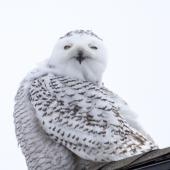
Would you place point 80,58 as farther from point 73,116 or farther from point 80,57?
point 73,116

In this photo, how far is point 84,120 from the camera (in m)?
5.40

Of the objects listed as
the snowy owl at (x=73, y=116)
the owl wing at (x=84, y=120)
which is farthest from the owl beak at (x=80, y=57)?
the owl wing at (x=84, y=120)

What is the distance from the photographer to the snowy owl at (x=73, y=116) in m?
5.24

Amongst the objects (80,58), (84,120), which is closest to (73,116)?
(84,120)

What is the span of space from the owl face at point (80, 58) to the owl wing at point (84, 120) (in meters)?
0.14

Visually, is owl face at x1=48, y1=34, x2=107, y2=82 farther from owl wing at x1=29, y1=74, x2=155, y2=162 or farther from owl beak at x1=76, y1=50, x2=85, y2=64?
owl wing at x1=29, y1=74, x2=155, y2=162

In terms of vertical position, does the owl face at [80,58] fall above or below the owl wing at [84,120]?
above

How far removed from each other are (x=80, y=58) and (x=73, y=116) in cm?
66

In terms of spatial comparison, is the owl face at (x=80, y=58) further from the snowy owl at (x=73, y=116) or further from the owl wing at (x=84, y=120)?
the owl wing at (x=84, y=120)

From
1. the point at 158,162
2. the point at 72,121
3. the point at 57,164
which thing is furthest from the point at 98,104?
the point at 158,162

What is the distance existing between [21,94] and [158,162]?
2.29 m

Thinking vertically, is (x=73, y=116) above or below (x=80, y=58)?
below

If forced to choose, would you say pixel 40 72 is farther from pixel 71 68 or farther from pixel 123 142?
pixel 123 142

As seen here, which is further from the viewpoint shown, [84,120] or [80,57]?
[80,57]
